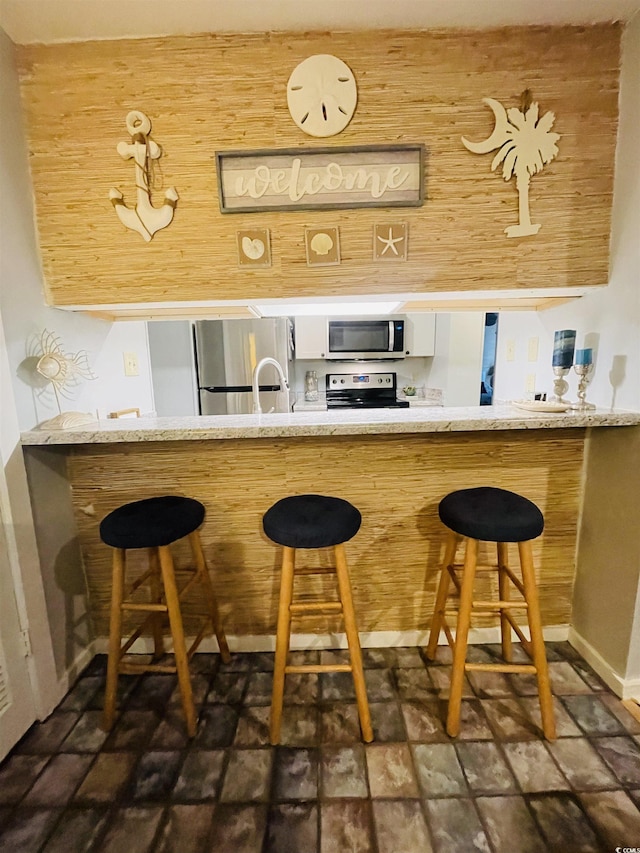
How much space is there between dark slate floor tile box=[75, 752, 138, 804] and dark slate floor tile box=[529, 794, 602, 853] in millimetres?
1239

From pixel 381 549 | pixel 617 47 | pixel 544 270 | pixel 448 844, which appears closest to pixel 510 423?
pixel 544 270

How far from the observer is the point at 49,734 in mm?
1330

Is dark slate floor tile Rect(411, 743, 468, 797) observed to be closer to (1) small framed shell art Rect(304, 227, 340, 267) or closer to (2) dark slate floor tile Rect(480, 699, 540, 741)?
(2) dark slate floor tile Rect(480, 699, 540, 741)

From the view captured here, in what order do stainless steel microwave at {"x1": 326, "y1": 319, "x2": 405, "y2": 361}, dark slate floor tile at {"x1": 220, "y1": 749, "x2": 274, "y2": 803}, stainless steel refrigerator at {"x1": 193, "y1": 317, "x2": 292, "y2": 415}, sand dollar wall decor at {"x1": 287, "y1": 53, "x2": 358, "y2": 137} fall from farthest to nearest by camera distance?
stainless steel microwave at {"x1": 326, "y1": 319, "x2": 405, "y2": 361}, stainless steel refrigerator at {"x1": 193, "y1": 317, "x2": 292, "y2": 415}, sand dollar wall decor at {"x1": 287, "y1": 53, "x2": 358, "y2": 137}, dark slate floor tile at {"x1": 220, "y1": 749, "x2": 274, "y2": 803}

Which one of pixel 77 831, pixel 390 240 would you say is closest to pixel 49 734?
pixel 77 831

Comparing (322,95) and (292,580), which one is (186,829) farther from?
(322,95)

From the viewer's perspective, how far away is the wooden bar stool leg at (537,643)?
1216 millimetres

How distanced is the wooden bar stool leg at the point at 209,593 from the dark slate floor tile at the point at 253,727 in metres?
0.27

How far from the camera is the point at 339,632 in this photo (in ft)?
5.50

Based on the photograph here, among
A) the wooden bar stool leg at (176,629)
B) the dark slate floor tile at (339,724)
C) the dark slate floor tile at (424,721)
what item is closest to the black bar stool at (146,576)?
the wooden bar stool leg at (176,629)

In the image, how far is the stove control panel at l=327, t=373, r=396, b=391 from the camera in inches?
140

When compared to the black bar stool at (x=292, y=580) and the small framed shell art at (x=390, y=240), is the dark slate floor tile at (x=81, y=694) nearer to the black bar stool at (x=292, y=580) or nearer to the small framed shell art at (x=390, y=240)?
the black bar stool at (x=292, y=580)

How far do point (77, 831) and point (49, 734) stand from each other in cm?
41

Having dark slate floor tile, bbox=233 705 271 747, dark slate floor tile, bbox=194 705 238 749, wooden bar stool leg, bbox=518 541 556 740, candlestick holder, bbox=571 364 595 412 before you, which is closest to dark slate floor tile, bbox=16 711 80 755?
dark slate floor tile, bbox=194 705 238 749
